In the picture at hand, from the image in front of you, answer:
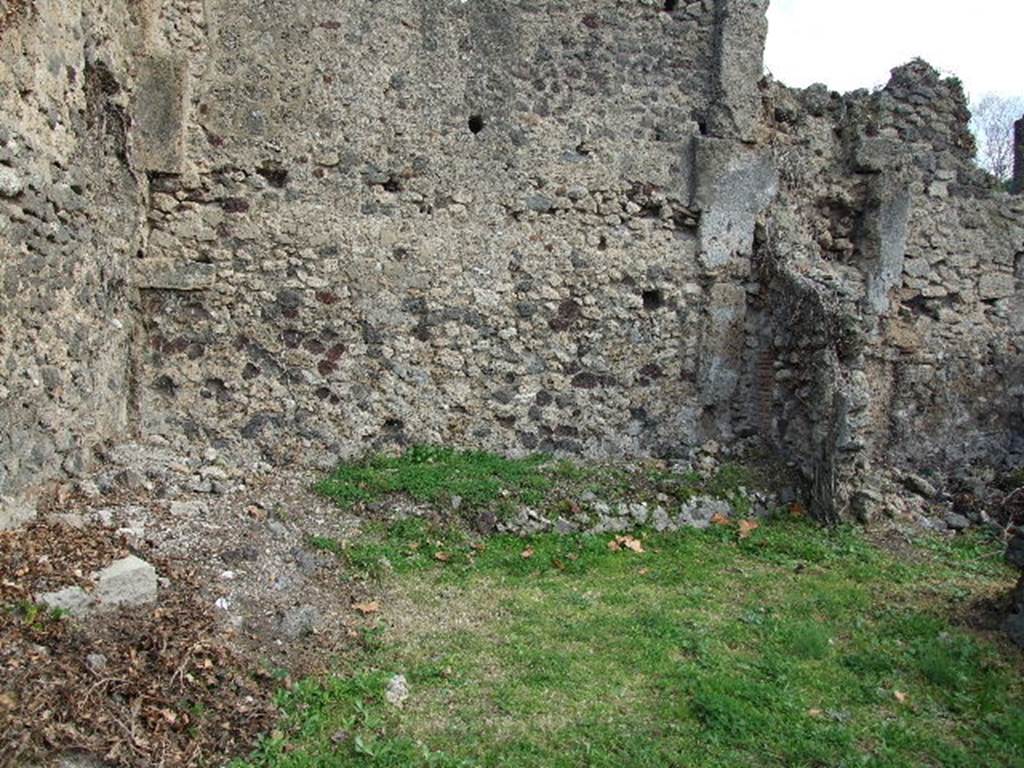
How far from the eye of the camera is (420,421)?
7953 mm

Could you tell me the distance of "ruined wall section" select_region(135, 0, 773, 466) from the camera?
7.55 m

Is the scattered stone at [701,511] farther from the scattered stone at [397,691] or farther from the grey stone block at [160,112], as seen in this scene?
the grey stone block at [160,112]

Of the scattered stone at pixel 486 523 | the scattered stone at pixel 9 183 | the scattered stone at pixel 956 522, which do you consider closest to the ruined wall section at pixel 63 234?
the scattered stone at pixel 9 183

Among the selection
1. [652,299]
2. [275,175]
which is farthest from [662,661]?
[275,175]

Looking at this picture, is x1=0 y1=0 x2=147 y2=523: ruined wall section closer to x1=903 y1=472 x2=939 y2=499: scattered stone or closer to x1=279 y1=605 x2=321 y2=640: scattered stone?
x1=279 y1=605 x2=321 y2=640: scattered stone

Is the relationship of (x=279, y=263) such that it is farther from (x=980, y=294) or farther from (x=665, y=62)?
(x=980, y=294)

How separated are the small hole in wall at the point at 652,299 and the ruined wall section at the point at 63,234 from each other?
453 cm

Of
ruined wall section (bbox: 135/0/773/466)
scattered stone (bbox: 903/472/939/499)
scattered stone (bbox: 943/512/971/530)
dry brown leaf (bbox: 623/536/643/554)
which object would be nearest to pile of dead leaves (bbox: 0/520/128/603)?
ruined wall section (bbox: 135/0/773/466)

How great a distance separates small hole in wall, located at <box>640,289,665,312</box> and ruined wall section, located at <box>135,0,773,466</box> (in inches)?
0.9

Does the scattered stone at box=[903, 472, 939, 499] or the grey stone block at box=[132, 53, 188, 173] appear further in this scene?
the scattered stone at box=[903, 472, 939, 499]

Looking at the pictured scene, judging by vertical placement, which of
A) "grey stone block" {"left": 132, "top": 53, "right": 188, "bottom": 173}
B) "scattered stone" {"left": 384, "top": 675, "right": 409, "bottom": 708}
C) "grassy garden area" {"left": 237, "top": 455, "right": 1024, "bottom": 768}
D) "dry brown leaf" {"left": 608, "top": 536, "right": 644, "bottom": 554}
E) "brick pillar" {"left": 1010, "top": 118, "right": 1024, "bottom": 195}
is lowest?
"scattered stone" {"left": 384, "top": 675, "right": 409, "bottom": 708}

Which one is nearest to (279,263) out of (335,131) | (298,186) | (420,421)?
(298,186)

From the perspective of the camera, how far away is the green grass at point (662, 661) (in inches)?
163

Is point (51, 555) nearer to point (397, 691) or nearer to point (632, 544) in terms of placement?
point (397, 691)
